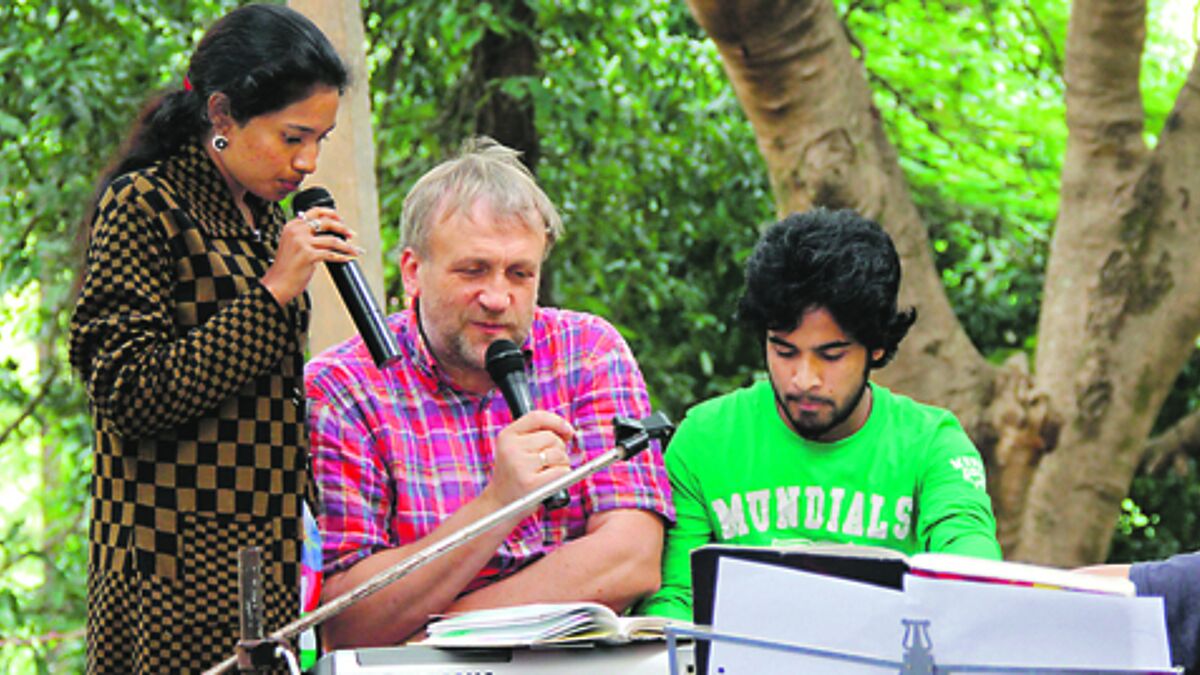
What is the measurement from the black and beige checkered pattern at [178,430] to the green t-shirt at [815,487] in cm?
77

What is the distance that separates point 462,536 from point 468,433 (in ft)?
2.59

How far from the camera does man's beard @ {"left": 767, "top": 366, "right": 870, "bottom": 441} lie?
2990 mm

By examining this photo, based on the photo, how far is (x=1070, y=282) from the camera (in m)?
5.54

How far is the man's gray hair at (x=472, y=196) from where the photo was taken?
304 cm

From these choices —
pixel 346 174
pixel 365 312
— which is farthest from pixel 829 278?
pixel 346 174

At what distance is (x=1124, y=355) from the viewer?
540cm

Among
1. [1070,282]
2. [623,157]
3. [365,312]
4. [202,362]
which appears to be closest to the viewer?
[202,362]

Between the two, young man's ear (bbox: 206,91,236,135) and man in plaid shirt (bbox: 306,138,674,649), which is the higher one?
young man's ear (bbox: 206,91,236,135)

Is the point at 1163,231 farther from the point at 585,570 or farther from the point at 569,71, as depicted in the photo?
the point at 585,570

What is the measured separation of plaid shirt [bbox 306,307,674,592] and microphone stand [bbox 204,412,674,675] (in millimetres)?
569

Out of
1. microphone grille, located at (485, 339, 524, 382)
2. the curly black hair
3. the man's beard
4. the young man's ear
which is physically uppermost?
the young man's ear

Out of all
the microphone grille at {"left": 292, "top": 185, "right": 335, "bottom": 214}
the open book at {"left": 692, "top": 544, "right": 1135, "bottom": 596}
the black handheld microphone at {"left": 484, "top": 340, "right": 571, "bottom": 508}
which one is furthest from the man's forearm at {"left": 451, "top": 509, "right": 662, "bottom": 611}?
the open book at {"left": 692, "top": 544, "right": 1135, "bottom": 596}

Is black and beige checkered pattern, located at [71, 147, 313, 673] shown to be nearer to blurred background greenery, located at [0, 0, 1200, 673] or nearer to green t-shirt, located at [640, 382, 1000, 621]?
green t-shirt, located at [640, 382, 1000, 621]

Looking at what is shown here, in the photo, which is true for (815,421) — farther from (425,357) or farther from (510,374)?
(425,357)
